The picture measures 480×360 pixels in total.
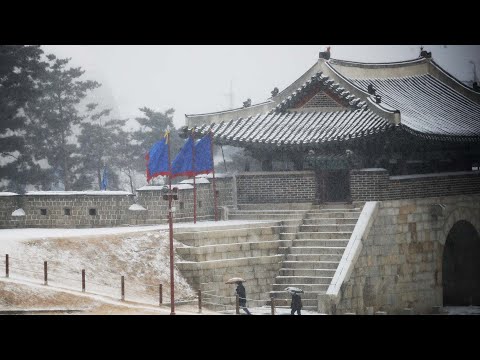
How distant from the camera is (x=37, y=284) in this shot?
20578 millimetres

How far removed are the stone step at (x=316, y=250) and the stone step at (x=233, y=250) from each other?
0.30 meters

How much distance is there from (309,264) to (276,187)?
3.44 metres

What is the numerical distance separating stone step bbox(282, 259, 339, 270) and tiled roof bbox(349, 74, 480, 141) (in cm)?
460

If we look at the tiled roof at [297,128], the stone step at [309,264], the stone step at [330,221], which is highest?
the tiled roof at [297,128]

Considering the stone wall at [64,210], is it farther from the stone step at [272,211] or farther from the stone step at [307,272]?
the stone step at [307,272]

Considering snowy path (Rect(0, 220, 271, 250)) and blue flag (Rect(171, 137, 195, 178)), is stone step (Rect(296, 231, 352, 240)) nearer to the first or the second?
snowy path (Rect(0, 220, 271, 250))

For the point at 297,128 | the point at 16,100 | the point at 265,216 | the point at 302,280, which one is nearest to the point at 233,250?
the point at 302,280

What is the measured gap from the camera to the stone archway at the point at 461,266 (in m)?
27.3

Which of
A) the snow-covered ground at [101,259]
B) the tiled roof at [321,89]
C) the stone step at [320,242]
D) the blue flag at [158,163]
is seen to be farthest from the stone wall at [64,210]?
the tiled roof at [321,89]

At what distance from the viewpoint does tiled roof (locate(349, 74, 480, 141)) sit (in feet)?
90.6

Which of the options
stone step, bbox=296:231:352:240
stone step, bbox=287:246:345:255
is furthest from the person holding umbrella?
stone step, bbox=296:231:352:240

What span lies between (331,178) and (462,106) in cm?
497
